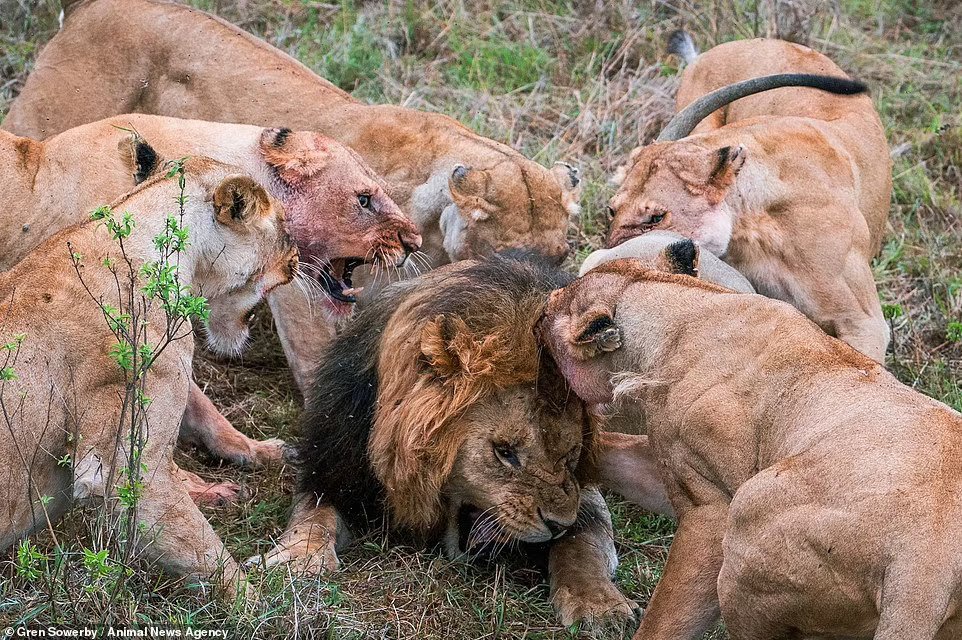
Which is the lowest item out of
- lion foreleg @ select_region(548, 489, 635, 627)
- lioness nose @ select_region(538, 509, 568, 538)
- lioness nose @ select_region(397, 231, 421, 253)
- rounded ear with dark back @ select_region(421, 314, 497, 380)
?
lion foreleg @ select_region(548, 489, 635, 627)

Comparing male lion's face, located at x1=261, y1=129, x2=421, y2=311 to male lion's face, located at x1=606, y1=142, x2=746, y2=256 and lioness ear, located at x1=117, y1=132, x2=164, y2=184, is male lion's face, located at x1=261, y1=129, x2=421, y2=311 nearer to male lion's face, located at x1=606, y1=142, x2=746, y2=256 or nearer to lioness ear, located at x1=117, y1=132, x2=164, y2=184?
lioness ear, located at x1=117, y1=132, x2=164, y2=184

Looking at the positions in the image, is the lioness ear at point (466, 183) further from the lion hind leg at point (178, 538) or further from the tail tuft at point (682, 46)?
the tail tuft at point (682, 46)

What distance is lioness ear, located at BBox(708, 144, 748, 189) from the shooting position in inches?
236

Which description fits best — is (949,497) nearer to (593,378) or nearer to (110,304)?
(593,378)

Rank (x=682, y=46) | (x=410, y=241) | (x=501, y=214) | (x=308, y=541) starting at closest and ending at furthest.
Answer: (x=308, y=541)
(x=410, y=241)
(x=501, y=214)
(x=682, y=46)

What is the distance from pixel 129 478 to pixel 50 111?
312cm

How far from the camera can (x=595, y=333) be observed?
4.14 meters

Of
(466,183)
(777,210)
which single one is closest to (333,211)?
(466,183)

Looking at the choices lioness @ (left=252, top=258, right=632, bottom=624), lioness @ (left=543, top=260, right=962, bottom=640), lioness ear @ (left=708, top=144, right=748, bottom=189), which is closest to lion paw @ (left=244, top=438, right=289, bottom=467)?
lioness @ (left=252, top=258, right=632, bottom=624)

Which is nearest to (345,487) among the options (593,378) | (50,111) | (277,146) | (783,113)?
(593,378)

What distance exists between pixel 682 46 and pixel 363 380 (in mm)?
4324

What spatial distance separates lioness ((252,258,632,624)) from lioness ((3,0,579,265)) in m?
1.31

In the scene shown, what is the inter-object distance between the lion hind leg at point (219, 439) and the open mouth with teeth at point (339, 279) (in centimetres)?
62

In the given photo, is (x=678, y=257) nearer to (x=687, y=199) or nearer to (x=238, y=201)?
(x=238, y=201)
